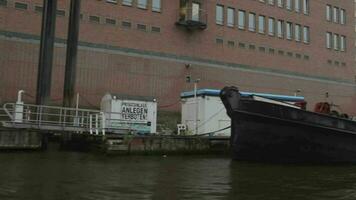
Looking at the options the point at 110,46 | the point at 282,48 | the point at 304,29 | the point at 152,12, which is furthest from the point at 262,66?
the point at 110,46

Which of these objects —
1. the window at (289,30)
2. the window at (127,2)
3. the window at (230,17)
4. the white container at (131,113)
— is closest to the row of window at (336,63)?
the window at (289,30)

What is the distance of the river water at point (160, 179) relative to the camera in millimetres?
10484

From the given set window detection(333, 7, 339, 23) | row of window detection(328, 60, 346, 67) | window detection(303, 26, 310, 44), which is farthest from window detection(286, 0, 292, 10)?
row of window detection(328, 60, 346, 67)

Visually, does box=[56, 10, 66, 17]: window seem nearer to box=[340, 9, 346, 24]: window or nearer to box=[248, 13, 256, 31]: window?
box=[248, 13, 256, 31]: window

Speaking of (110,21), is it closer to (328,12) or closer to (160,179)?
(160,179)

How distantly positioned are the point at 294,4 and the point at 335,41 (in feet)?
22.9

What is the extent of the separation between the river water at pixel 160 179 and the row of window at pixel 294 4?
92.0 ft

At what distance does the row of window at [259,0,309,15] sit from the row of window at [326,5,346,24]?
3.50 m

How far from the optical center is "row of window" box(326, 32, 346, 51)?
48.4 metres

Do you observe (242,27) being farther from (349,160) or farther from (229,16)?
(349,160)

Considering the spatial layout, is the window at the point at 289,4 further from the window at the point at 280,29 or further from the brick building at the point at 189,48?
the window at the point at 280,29

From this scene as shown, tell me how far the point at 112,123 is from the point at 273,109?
9.01 metres

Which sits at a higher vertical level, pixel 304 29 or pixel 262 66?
pixel 304 29

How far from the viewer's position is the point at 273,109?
61.3ft
